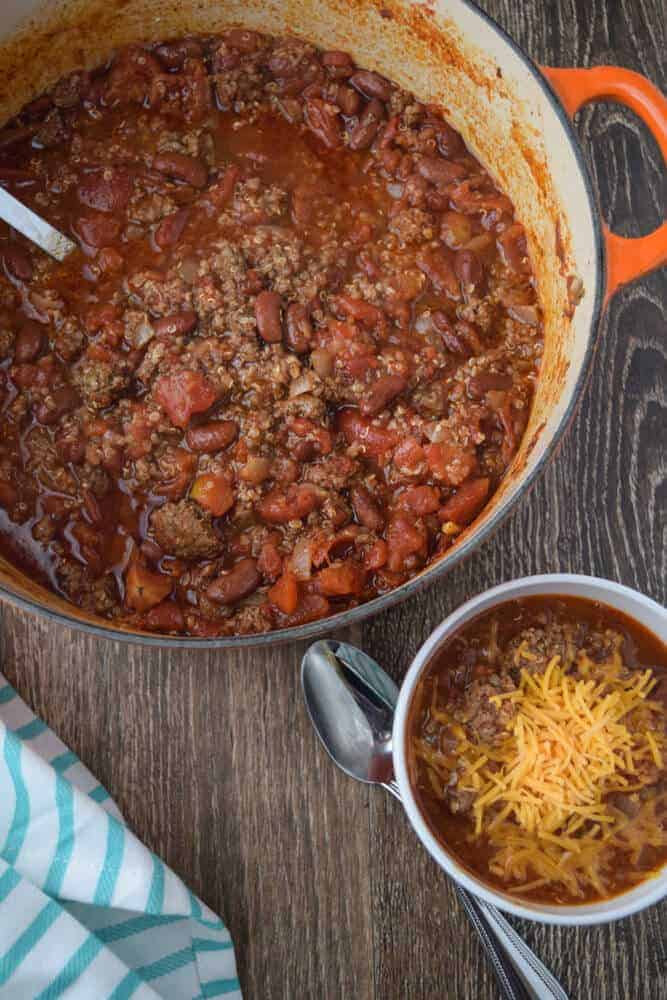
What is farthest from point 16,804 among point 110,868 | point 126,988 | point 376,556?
point 376,556

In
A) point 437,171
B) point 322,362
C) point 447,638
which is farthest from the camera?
point 437,171

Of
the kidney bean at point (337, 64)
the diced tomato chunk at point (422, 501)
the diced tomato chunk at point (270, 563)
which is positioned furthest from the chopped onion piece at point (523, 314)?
the diced tomato chunk at point (270, 563)

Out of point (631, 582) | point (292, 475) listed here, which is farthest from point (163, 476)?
point (631, 582)

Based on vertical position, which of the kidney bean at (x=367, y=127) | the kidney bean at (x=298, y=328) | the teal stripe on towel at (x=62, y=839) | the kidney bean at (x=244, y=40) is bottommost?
the teal stripe on towel at (x=62, y=839)

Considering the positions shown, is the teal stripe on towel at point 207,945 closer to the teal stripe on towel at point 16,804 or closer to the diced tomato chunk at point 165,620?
the teal stripe on towel at point 16,804

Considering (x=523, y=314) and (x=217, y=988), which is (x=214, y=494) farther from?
(x=217, y=988)
